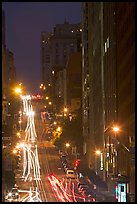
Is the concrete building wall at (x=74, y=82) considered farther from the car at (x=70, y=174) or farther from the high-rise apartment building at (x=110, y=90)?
the car at (x=70, y=174)

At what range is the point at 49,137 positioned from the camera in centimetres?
9325

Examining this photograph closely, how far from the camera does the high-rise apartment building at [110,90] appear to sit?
3925 cm

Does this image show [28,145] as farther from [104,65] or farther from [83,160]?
[104,65]

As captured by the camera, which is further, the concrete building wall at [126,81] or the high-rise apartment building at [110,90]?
the high-rise apartment building at [110,90]

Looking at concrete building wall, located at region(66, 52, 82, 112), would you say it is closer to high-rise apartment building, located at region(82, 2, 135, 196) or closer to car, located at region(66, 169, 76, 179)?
high-rise apartment building, located at region(82, 2, 135, 196)

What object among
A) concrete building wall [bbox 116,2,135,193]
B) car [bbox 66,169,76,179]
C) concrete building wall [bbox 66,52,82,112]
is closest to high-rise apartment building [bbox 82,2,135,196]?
concrete building wall [bbox 116,2,135,193]

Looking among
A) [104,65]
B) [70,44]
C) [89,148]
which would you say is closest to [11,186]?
[104,65]

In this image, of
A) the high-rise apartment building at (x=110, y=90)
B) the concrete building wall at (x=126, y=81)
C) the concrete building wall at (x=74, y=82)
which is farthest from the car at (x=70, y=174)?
the concrete building wall at (x=74, y=82)

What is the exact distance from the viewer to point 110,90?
50.8 meters

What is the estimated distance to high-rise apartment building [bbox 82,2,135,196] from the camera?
39250mm

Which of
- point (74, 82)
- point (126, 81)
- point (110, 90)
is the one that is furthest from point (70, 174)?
point (74, 82)

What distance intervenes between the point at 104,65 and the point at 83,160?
1881 centimetres

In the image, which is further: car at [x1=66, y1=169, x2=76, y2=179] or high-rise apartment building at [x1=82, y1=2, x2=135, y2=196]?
car at [x1=66, y1=169, x2=76, y2=179]

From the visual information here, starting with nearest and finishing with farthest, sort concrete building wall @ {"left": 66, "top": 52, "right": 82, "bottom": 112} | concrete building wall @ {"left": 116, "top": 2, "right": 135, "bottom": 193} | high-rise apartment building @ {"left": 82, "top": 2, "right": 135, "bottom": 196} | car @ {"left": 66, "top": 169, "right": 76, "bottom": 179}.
Answer: concrete building wall @ {"left": 116, "top": 2, "right": 135, "bottom": 193} → high-rise apartment building @ {"left": 82, "top": 2, "right": 135, "bottom": 196} → car @ {"left": 66, "top": 169, "right": 76, "bottom": 179} → concrete building wall @ {"left": 66, "top": 52, "right": 82, "bottom": 112}
